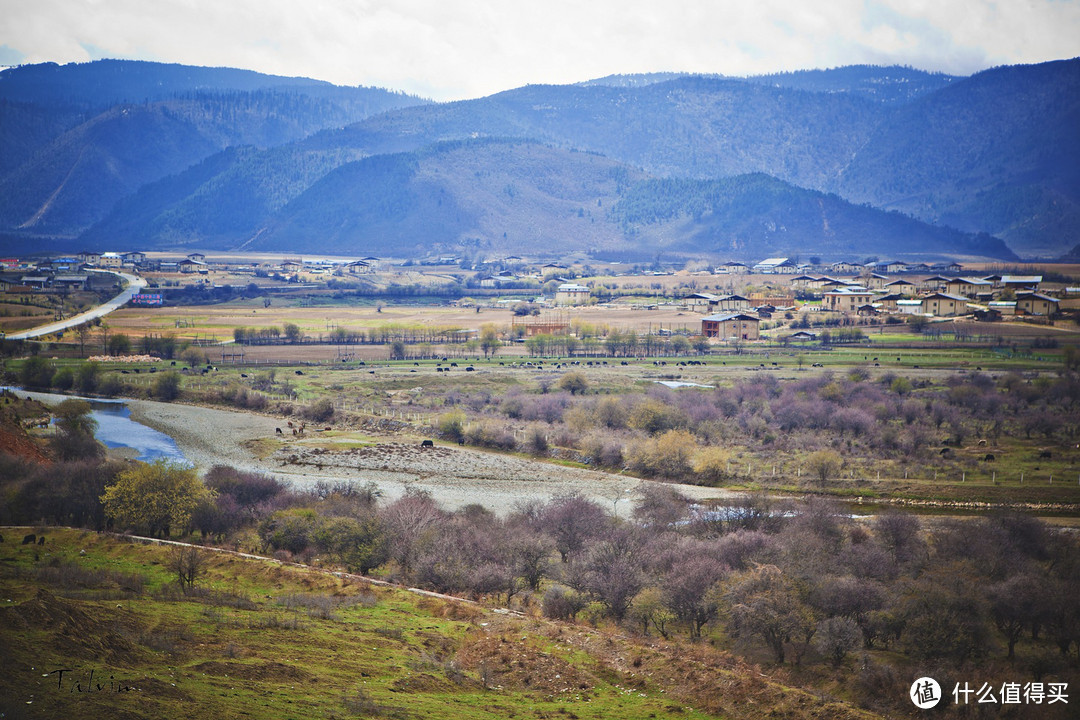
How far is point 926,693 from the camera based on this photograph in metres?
17.8

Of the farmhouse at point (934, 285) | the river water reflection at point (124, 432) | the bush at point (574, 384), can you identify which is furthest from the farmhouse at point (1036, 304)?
the river water reflection at point (124, 432)

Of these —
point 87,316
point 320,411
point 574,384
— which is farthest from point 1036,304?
point 87,316

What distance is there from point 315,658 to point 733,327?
214 ft

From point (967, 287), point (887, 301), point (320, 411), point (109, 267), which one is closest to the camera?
point (320, 411)

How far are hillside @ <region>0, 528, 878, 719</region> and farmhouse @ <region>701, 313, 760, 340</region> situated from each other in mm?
59042

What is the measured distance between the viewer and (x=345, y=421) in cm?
5006

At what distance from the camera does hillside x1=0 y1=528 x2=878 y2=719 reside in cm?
1480

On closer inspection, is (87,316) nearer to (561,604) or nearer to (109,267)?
(109,267)

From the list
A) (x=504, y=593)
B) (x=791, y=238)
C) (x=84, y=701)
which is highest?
(x=791, y=238)

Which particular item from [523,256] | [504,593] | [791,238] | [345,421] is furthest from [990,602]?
[791,238]

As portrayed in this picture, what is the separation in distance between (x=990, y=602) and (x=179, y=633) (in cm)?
1734

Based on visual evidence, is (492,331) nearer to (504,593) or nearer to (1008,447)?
(1008,447)

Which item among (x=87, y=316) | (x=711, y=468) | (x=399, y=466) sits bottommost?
(x=399, y=466)

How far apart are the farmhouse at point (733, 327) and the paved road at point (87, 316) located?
53809mm
